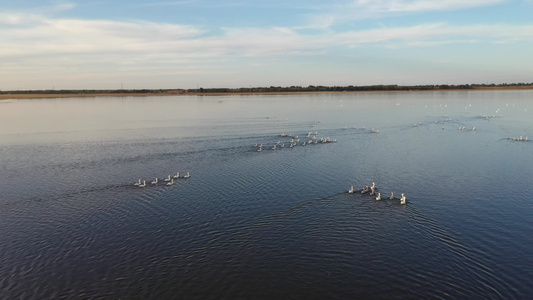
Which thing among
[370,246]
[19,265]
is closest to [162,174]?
[19,265]

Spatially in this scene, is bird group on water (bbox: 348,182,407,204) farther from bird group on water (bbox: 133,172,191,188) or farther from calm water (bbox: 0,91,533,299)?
bird group on water (bbox: 133,172,191,188)

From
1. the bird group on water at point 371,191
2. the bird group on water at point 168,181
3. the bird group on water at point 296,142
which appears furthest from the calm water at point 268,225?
the bird group on water at point 296,142

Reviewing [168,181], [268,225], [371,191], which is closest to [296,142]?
[168,181]

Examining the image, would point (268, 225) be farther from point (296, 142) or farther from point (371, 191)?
point (296, 142)

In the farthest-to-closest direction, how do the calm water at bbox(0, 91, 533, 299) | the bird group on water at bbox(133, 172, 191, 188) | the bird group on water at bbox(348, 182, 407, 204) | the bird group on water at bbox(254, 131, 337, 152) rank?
the bird group on water at bbox(254, 131, 337, 152) < the bird group on water at bbox(133, 172, 191, 188) < the bird group on water at bbox(348, 182, 407, 204) < the calm water at bbox(0, 91, 533, 299)

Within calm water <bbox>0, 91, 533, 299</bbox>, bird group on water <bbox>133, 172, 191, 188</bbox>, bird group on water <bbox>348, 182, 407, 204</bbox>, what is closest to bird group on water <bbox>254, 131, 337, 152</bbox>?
calm water <bbox>0, 91, 533, 299</bbox>

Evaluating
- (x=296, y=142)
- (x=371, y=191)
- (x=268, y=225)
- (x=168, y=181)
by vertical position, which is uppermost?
(x=296, y=142)

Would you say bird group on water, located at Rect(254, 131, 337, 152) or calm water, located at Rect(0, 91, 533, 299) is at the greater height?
bird group on water, located at Rect(254, 131, 337, 152)

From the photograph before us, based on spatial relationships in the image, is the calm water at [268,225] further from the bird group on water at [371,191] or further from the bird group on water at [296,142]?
the bird group on water at [296,142]
